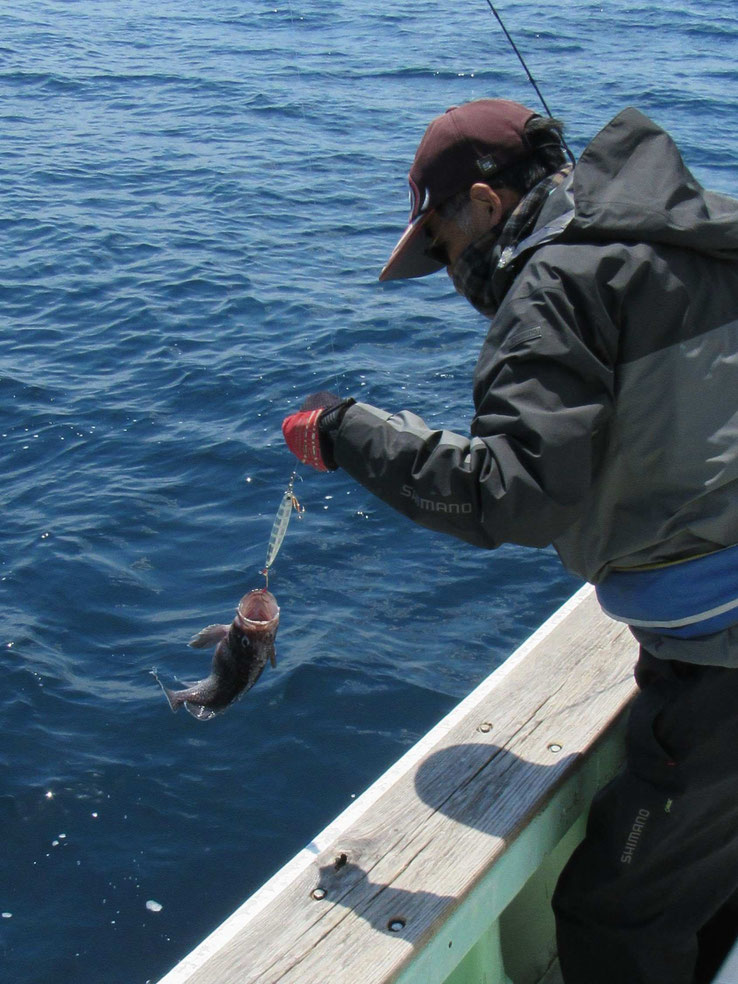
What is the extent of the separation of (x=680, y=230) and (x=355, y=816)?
62.7 inches

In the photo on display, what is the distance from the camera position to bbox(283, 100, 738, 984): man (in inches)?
88.3

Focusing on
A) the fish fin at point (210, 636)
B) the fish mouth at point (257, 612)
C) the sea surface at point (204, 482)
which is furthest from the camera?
the sea surface at point (204, 482)

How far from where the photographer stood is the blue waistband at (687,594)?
252 centimetres

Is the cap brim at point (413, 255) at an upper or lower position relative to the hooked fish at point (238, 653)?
upper

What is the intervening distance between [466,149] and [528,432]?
31.7 inches

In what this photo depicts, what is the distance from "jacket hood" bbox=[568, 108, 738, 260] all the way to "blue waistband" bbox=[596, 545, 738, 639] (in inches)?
27.2

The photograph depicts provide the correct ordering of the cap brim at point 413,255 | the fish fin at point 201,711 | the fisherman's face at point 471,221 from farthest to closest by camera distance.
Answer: the fish fin at point 201,711 < the cap brim at point 413,255 < the fisherman's face at point 471,221

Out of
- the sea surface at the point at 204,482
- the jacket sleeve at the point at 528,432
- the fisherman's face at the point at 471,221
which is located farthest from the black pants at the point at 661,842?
the sea surface at the point at 204,482

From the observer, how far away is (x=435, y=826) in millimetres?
2701

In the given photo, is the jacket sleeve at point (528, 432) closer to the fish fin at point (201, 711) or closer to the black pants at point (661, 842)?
the black pants at point (661, 842)

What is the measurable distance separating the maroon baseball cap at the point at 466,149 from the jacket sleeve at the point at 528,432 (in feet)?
1.62

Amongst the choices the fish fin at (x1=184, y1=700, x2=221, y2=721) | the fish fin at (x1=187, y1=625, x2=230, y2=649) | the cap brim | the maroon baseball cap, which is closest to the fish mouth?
the fish fin at (x1=187, y1=625, x2=230, y2=649)

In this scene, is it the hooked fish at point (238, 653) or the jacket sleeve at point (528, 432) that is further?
the hooked fish at point (238, 653)

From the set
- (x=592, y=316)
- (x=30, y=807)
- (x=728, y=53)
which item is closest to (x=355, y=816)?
(x=592, y=316)
